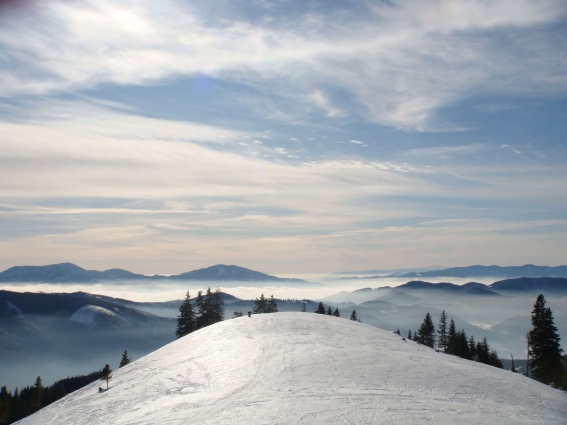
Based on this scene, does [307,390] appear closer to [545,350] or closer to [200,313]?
[545,350]

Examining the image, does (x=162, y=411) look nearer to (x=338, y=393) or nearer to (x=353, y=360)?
(x=338, y=393)

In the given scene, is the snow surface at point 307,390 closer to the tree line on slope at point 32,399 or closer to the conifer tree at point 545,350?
the tree line on slope at point 32,399

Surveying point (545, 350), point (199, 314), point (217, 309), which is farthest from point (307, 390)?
point (199, 314)

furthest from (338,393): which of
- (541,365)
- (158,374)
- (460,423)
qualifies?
(541,365)

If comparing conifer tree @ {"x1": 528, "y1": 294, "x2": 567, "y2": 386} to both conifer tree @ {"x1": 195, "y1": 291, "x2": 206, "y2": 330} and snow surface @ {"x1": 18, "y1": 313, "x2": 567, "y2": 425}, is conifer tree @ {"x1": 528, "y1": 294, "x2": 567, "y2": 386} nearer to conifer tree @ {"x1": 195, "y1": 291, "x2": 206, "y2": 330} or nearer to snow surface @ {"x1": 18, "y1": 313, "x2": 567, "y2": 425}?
snow surface @ {"x1": 18, "y1": 313, "x2": 567, "y2": 425}

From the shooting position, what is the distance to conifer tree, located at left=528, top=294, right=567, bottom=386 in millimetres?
45750

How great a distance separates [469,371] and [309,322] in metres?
16.3

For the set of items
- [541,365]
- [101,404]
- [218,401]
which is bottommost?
[541,365]

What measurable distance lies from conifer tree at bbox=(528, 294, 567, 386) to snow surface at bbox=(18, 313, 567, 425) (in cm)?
2586

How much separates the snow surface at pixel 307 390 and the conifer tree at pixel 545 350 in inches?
1018

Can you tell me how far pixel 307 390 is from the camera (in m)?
20.0

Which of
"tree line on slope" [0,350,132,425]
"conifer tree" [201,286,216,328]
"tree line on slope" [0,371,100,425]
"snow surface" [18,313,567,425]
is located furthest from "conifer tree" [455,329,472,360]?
"tree line on slope" [0,371,100,425]

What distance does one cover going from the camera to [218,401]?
19641 millimetres

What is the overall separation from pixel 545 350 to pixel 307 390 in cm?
3997
